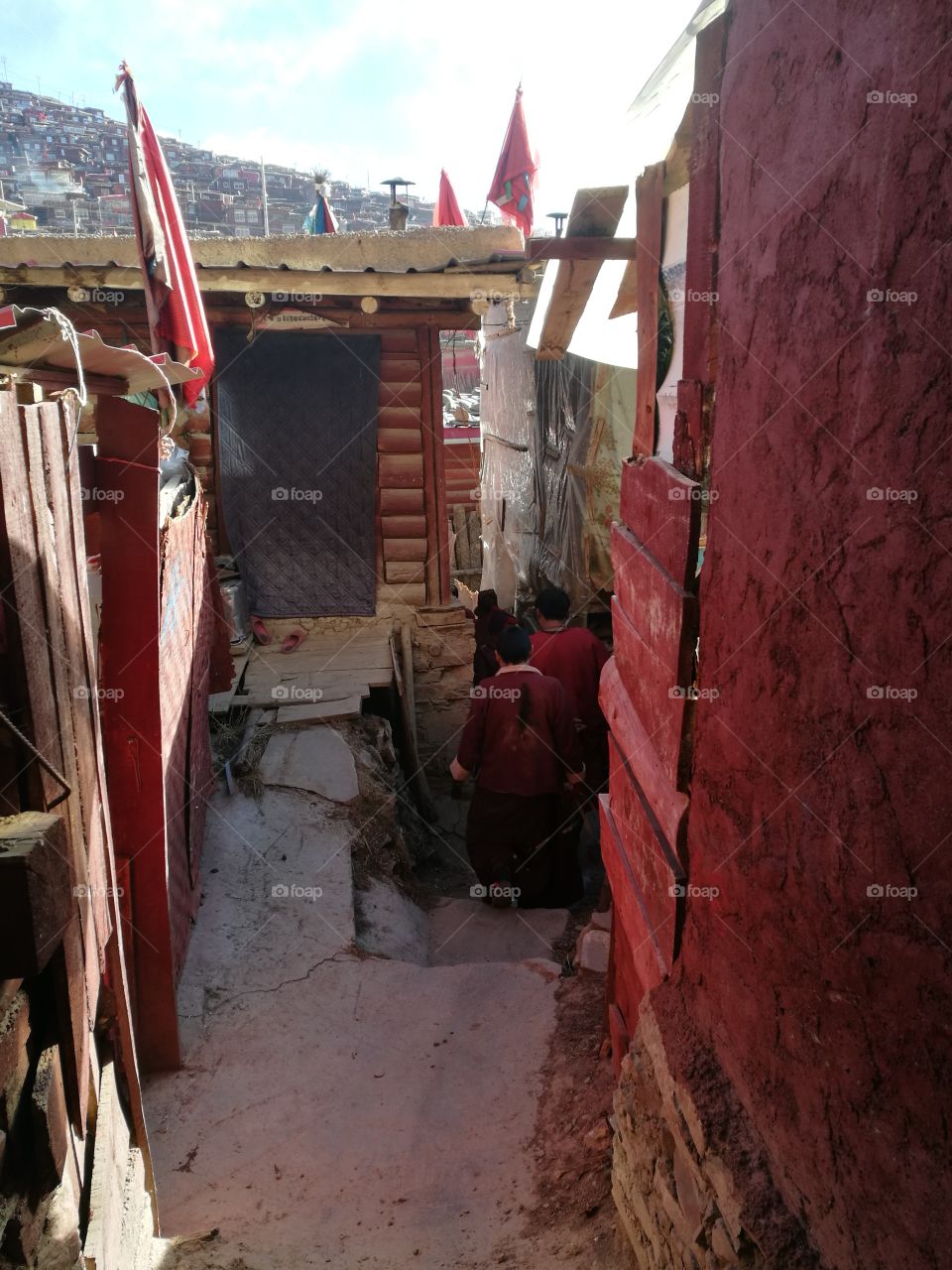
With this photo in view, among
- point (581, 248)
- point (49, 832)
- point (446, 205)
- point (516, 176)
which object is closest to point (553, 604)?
point (581, 248)

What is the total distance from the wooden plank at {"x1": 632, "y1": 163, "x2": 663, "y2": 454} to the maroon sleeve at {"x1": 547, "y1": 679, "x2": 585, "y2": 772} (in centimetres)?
233

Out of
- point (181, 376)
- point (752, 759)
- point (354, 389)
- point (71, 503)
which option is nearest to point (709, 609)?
point (752, 759)

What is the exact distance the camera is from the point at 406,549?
27.6ft

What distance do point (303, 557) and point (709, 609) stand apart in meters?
6.61

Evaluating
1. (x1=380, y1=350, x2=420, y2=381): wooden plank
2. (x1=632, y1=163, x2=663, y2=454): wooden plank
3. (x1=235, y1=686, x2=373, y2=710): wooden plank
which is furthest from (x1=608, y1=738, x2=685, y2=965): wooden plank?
(x1=380, y1=350, x2=420, y2=381): wooden plank

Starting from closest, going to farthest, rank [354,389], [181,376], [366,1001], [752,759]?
[752,759], [181,376], [366,1001], [354,389]

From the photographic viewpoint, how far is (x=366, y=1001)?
4270mm

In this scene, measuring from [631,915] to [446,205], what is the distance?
1291cm

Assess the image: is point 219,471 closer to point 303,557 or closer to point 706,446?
point 303,557

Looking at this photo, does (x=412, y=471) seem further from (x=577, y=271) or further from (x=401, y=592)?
(x=577, y=271)

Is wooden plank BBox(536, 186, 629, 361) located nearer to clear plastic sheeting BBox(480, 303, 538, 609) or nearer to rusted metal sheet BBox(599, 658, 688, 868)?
rusted metal sheet BBox(599, 658, 688, 868)

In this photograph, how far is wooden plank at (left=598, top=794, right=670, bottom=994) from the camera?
2668mm

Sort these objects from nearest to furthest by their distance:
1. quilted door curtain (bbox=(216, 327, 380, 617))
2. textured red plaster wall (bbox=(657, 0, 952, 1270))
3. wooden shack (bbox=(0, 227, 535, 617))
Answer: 1. textured red plaster wall (bbox=(657, 0, 952, 1270))
2. wooden shack (bbox=(0, 227, 535, 617))
3. quilted door curtain (bbox=(216, 327, 380, 617))

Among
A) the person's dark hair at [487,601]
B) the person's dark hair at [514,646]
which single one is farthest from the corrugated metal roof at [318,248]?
the person's dark hair at [514,646]
